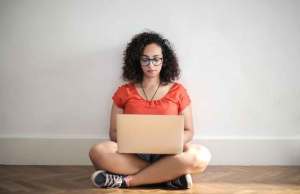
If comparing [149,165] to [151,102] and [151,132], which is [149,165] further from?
[151,102]

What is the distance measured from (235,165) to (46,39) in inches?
63.9

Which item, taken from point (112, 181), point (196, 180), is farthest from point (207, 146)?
point (112, 181)

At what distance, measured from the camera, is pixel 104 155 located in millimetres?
2064

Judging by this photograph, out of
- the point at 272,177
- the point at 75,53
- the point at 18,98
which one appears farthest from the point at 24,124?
the point at 272,177

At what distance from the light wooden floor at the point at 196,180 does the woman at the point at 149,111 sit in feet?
0.26

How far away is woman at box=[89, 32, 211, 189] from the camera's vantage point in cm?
204

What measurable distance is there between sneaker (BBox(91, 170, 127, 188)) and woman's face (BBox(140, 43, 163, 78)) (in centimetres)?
66

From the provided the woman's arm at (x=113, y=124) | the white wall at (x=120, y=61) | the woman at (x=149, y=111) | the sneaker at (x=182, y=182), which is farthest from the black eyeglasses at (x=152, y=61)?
the sneaker at (x=182, y=182)

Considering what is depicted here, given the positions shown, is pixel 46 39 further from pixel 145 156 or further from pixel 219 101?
pixel 219 101

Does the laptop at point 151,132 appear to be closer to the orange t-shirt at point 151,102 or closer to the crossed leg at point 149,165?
the crossed leg at point 149,165

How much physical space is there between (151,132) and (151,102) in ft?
1.11

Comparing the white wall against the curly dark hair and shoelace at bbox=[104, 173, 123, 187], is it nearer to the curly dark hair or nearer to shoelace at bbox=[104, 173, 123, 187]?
the curly dark hair

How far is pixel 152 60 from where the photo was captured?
2268 mm

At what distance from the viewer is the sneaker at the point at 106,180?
2023 millimetres
